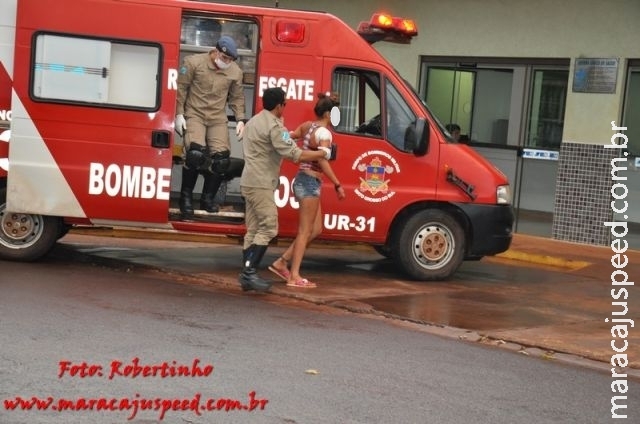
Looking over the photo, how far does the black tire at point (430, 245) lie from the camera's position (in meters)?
11.8

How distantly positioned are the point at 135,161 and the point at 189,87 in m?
0.95

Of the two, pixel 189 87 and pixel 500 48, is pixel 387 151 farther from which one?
pixel 500 48

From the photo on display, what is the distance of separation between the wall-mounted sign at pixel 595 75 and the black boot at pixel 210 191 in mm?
6230

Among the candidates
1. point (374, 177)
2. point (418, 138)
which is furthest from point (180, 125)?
point (418, 138)

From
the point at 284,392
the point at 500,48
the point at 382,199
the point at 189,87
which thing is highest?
the point at 500,48

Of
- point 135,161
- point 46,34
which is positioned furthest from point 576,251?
point 46,34

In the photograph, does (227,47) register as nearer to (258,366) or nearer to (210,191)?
(210,191)

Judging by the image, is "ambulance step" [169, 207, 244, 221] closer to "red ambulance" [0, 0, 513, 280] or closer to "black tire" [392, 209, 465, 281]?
"red ambulance" [0, 0, 513, 280]

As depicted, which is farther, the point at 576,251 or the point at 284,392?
the point at 576,251

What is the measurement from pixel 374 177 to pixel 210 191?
1.70 meters

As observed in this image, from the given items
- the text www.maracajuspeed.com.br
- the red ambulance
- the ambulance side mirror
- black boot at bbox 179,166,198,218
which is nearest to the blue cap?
the red ambulance

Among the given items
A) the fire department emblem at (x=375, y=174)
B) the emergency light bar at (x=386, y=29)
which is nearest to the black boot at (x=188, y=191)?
the fire department emblem at (x=375, y=174)

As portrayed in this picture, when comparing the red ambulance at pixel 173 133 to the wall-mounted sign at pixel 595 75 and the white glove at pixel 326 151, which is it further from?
the wall-mounted sign at pixel 595 75

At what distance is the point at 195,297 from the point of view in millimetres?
10000
